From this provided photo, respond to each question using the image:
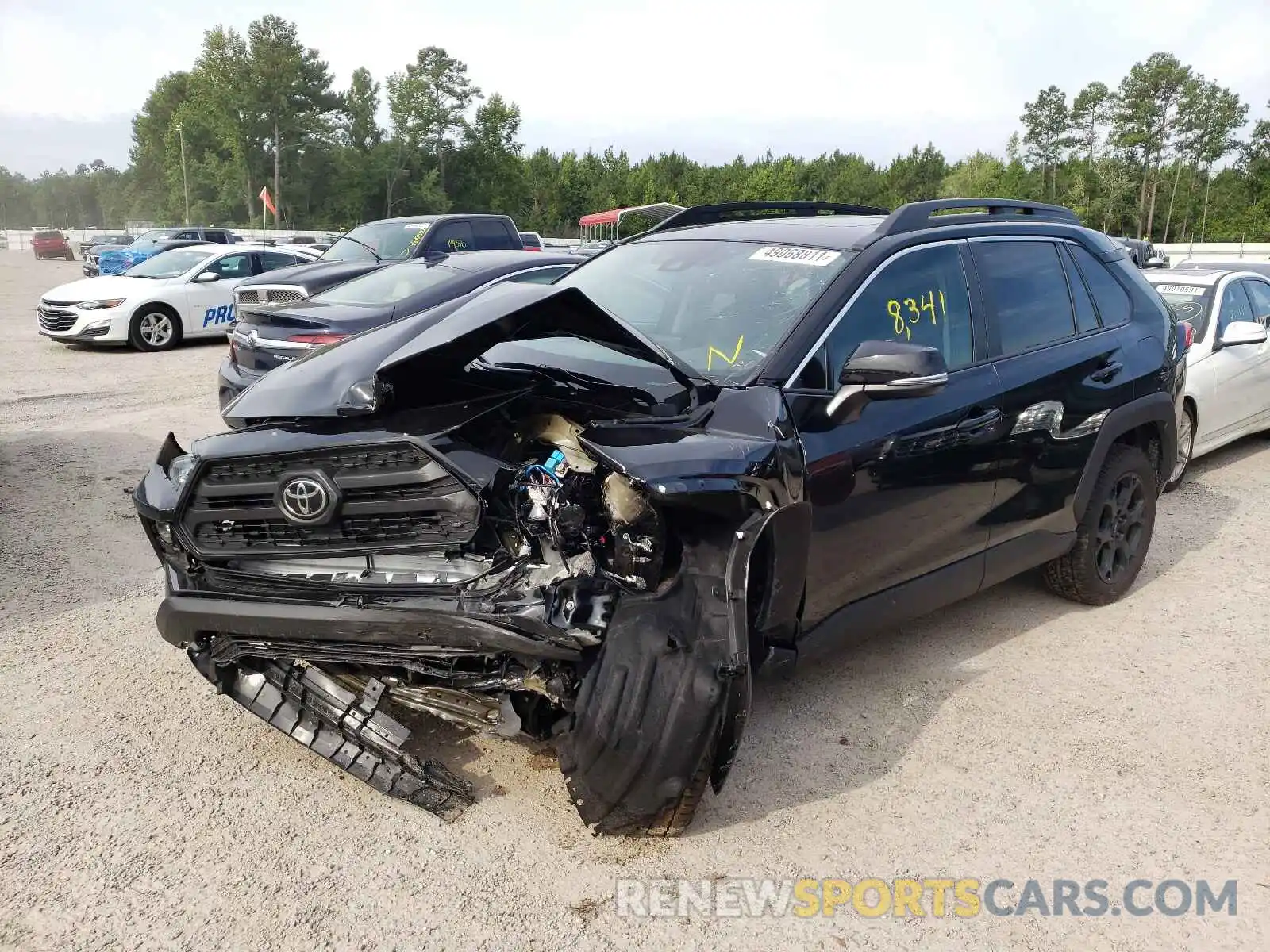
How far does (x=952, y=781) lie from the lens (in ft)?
10.6

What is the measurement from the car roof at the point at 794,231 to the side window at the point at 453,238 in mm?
7644

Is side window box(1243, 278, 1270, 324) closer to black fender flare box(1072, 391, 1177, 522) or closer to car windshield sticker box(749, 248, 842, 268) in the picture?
black fender flare box(1072, 391, 1177, 522)

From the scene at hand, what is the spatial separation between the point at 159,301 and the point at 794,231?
12479 millimetres

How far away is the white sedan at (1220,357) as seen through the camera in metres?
6.95

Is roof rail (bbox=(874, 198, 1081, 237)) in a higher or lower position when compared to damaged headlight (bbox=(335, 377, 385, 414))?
higher

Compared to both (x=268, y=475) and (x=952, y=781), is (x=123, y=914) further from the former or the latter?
(x=952, y=781)

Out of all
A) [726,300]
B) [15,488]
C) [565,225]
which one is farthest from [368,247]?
[565,225]

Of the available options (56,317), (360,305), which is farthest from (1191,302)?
(56,317)

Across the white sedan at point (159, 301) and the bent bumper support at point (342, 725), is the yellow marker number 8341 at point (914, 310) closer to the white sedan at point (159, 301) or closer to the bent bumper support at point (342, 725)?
the bent bumper support at point (342, 725)

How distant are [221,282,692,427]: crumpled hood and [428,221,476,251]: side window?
8.72m

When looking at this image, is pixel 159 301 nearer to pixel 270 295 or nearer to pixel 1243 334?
pixel 270 295

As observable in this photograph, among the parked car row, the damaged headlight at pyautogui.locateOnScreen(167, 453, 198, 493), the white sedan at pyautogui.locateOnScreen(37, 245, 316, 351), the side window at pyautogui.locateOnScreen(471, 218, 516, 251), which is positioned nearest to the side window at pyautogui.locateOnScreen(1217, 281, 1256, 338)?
the parked car row

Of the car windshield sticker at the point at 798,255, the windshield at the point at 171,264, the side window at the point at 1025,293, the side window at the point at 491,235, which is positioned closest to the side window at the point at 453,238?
the side window at the point at 491,235

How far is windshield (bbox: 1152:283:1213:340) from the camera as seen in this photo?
732 cm
